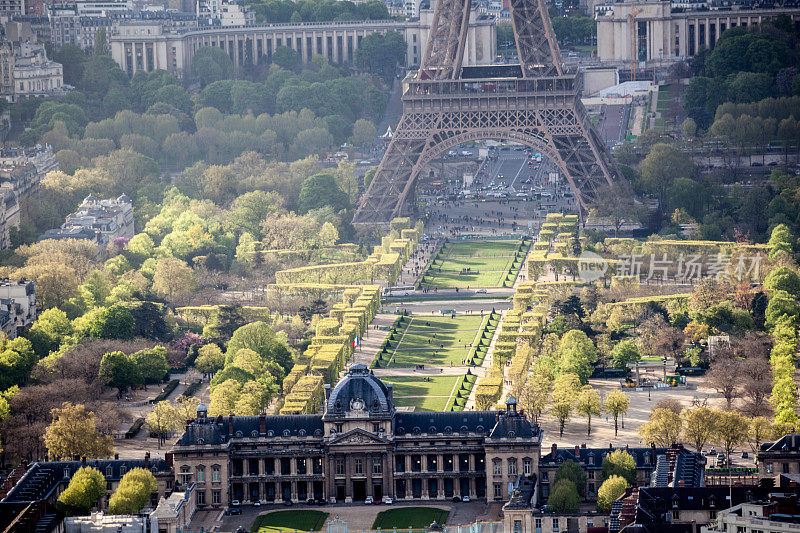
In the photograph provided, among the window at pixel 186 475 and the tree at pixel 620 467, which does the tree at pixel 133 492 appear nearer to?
the window at pixel 186 475

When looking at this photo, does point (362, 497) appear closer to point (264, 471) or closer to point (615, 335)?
point (264, 471)

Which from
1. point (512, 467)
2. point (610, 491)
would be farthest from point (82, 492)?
point (610, 491)

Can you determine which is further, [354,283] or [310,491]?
[354,283]

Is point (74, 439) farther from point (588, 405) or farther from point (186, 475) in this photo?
point (588, 405)

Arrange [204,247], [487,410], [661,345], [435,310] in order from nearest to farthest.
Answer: [487,410], [661,345], [435,310], [204,247]

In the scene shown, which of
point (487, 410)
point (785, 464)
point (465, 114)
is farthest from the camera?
point (465, 114)

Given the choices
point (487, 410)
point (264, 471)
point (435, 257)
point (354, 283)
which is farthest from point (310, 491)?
point (435, 257)
